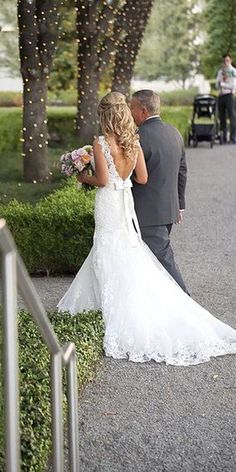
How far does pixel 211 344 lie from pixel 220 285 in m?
2.21

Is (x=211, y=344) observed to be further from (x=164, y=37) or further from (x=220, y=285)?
(x=164, y=37)

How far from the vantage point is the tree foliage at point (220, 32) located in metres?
42.1

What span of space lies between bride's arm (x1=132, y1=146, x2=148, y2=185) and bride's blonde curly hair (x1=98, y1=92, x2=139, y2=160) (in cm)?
18

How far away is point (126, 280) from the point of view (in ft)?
21.3

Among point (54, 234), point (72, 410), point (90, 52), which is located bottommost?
point (54, 234)

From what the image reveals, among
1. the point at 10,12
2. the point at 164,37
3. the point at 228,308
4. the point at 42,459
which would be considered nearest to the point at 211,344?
the point at 228,308

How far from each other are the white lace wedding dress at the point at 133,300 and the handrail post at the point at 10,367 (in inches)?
131

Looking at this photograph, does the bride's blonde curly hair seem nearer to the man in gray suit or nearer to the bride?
the bride

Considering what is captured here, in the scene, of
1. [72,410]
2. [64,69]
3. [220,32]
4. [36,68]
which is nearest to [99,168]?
[72,410]

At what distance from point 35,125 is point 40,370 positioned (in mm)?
9634

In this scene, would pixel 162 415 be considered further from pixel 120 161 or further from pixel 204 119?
pixel 204 119

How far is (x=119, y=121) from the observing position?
625 cm

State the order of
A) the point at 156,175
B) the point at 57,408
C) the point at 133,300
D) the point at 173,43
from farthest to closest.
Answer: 1. the point at 173,43
2. the point at 156,175
3. the point at 133,300
4. the point at 57,408

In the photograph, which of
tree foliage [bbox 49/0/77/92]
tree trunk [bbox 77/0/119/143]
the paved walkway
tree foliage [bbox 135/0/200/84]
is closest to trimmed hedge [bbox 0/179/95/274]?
the paved walkway
